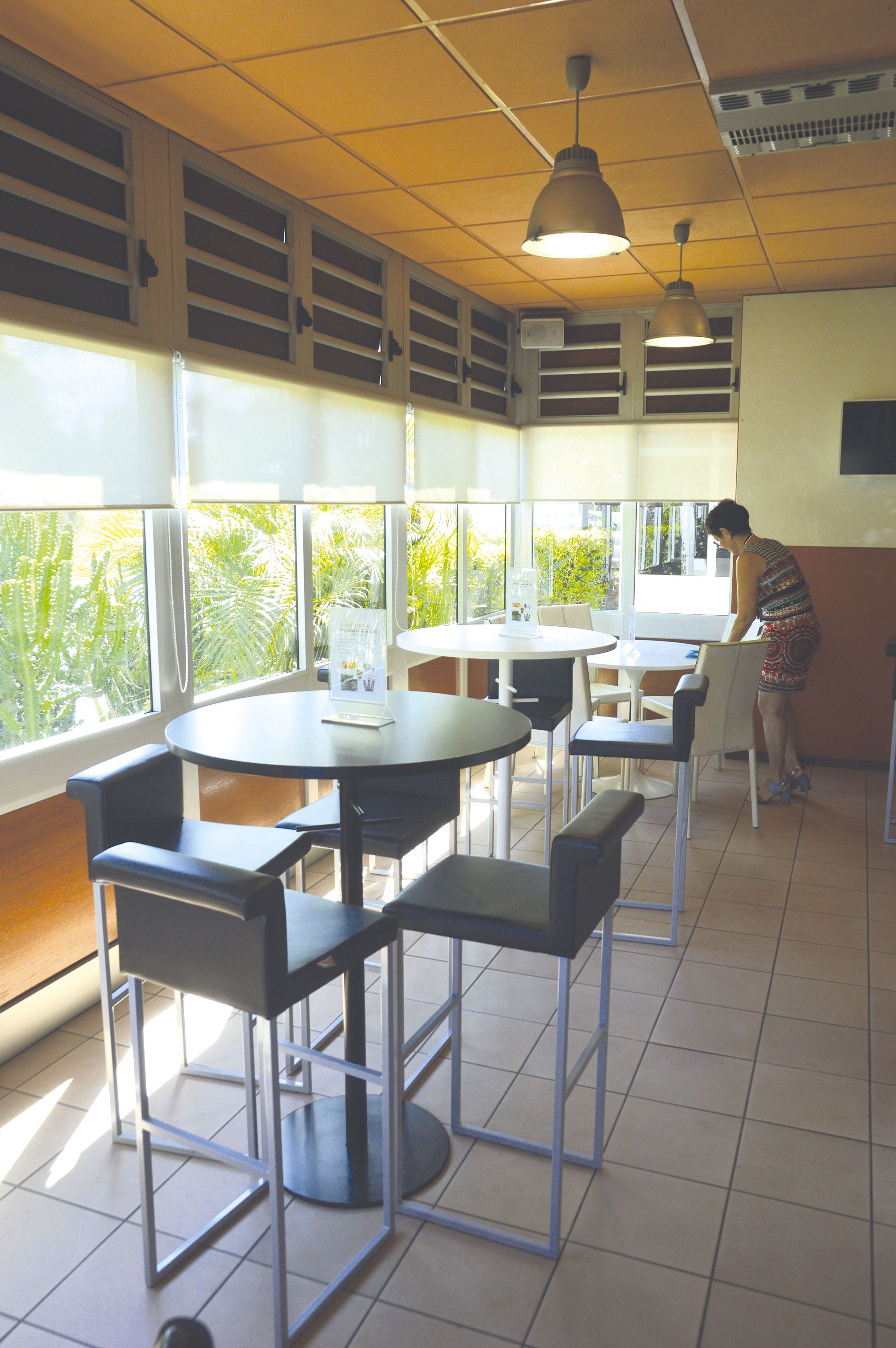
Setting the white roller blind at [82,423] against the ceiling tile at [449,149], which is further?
the ceiling tile at [449,149]

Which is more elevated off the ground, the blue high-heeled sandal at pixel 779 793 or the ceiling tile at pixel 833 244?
the ceiling tile at pixel 833 244

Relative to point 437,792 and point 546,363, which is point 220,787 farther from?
point 546,363

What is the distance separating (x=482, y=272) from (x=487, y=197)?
138cm

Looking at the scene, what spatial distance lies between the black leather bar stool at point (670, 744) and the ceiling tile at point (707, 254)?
2.40 m

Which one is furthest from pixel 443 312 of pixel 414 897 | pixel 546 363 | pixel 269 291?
pixel 414 897

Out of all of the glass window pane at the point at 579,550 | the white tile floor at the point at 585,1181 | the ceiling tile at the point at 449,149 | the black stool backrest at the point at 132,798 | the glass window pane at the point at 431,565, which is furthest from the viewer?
the glass window pane at the point at 579,550

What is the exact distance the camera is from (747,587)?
546cm

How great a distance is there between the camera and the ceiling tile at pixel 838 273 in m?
5.32

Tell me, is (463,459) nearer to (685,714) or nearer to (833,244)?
(833,244)

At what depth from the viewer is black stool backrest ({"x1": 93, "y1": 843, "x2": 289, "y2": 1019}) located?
1.75 m

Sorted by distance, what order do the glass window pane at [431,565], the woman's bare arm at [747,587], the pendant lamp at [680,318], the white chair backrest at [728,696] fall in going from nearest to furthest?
the pendant lamp at [680,318], the white chair backrest at [728,696], the woman's bare arm at [747,587], the glass window pane at [431,565]

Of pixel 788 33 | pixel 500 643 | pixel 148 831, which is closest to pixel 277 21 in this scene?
pixel 788 33

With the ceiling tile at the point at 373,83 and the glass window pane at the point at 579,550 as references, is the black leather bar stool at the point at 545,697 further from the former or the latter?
the ceiling tile at the point at 373,83

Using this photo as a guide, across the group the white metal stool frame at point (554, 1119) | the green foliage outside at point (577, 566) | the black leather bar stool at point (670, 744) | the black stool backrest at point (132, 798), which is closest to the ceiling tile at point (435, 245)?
the green foliage outside at point (577, 566)
